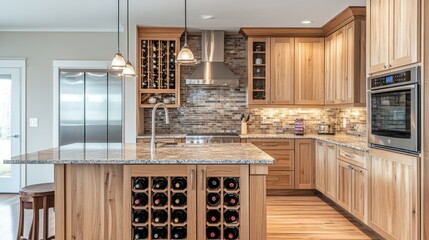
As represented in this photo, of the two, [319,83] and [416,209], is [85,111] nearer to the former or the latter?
[319,83]

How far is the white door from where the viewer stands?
5633 mm

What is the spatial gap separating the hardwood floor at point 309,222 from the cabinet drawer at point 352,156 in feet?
2.37

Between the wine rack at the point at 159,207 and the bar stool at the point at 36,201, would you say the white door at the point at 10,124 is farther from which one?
the wine rack at the point at 159,207

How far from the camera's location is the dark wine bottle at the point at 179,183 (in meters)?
2.76

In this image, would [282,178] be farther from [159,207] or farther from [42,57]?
[42,57]

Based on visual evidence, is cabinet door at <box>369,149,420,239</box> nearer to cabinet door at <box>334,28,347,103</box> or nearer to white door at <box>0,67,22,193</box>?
cabinet door at <box>334,28,347,103</box>

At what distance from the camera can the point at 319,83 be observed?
5.64 metres

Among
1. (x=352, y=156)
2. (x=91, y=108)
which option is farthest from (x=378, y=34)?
(x=91, y=108)

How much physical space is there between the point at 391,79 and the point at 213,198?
1881 mm

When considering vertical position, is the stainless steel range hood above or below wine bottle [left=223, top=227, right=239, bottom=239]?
above

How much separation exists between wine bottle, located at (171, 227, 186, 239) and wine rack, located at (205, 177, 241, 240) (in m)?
0.19

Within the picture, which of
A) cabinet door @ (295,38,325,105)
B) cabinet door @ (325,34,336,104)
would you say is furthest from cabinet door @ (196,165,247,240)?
cabinet door @ (295,38,325,105)

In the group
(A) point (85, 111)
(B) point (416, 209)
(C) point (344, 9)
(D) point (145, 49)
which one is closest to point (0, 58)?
(A) point (85, 111)

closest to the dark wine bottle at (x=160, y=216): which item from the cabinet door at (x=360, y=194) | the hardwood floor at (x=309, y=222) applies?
the hardwood floor at (x=309, y=222)
